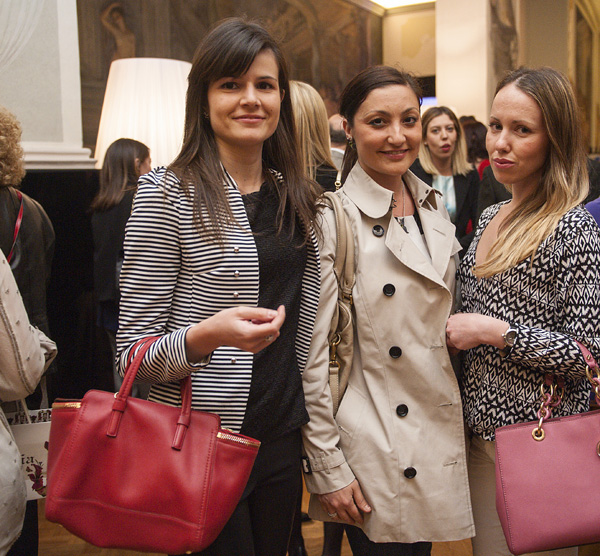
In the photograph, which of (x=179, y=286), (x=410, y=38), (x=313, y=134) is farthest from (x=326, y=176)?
(x=410, y=38)

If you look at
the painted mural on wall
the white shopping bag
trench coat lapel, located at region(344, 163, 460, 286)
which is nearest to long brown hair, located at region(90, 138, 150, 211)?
the painted mural on wall

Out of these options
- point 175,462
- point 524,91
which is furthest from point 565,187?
point 175,462

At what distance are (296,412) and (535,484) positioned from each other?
63 centimetres

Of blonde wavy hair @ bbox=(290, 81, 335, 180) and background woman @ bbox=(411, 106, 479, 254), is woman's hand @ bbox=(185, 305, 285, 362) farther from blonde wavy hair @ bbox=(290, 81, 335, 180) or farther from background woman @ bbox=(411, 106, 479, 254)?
background woman @ bbox=(411, 106, 479, 254)

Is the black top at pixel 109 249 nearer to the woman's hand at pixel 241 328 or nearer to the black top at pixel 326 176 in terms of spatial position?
the black top at pixel 326 176

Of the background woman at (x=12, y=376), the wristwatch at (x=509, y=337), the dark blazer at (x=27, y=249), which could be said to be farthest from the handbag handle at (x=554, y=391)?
the dark blazer at (x=27, y=249)

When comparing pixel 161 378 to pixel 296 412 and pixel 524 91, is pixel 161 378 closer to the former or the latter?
pixel 296 412

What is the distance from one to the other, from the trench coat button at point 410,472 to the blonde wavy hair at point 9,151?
5.80ft

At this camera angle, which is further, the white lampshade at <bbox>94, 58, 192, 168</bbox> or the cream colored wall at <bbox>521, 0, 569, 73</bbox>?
the cream colored wall at <bbox>521, 0, 569, 73</bbox>

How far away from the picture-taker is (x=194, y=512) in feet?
4.41

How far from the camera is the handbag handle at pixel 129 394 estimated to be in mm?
1362

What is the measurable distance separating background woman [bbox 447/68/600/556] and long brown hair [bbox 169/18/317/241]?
568 mm

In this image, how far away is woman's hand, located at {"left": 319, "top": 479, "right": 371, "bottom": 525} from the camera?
1.79 meters

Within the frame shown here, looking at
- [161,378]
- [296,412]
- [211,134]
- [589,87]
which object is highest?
[589,87]
